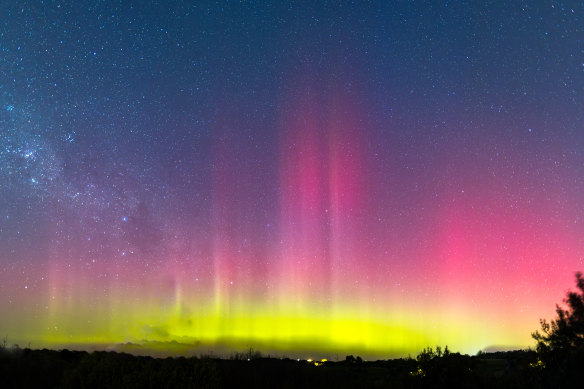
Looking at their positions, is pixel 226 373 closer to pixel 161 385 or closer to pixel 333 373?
pixel 161 385

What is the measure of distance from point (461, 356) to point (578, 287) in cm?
736

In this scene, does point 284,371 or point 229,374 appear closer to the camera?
point 229,374

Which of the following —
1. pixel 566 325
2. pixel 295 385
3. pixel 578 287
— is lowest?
pixel 295 385

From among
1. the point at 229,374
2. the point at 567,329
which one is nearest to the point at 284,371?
the point at 229,374

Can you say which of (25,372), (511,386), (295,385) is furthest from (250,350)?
(511,386)

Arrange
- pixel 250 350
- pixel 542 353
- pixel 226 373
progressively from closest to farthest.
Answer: pixel 226 373
pixel 542 353
pixel 250 350

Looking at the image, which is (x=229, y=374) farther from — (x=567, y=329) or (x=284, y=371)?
(x=567, y=329)

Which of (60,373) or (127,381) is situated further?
(60,373)

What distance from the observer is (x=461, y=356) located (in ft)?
67.2

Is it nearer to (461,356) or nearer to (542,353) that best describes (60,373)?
(461,356)

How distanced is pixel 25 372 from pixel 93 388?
316cm

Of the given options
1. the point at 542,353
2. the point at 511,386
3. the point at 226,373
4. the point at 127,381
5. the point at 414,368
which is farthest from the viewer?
the point at 542,353

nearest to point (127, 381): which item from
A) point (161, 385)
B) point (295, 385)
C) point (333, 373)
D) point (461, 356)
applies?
point (161, 385)

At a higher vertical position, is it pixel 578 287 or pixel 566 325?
pixel 578 287
